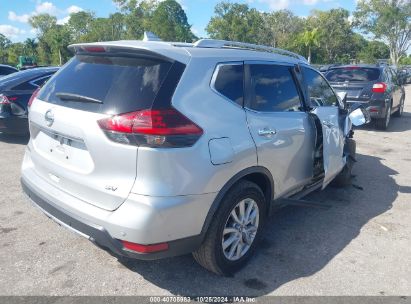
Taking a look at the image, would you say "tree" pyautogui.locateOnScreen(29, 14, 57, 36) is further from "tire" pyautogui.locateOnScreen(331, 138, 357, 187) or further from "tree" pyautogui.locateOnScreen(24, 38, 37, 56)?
"tire" pyautogui.locateOnScreen(331, 138, 357, 187)

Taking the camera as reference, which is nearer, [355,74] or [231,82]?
[231,82]

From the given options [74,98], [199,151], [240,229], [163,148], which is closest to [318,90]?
[240,229]

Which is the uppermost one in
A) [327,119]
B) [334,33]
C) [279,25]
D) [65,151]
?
[279,25]

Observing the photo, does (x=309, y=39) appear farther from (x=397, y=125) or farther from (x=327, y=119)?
(x=327, y=119)

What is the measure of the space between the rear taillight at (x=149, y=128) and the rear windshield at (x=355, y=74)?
8397 mm

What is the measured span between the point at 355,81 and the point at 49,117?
28.4 ft

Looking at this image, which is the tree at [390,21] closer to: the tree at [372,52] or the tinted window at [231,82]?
the tree at [372,52]

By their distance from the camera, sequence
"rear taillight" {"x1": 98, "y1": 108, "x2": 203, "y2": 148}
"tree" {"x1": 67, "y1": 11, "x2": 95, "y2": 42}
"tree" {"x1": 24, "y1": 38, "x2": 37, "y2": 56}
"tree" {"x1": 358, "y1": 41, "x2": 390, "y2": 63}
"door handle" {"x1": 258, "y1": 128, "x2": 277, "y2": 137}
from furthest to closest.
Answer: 1. "tree" {"x1": 67, "y1": 11, "x2": 95, "y2": 42}
2. "tree" {"x1": 24, "y1": 38, "x2": 37, "y2": 56}
3. "tree" {"x1": 358, "y1": 41, "x2": 390, "y2": 63}
4. "door handle" {"x1": 258, "y1": 128, "x2": 277, "y2": 137}
5. "rear taillight" {"x1": 98, "y1": 108, "x2": 203, "y2": 148}

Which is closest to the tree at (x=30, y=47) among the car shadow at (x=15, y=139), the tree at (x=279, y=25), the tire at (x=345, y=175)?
the tree at (x=279, y=25)

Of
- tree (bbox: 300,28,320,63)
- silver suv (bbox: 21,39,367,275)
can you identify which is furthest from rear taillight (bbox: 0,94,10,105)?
tree (bbox: 300,28,320,63)

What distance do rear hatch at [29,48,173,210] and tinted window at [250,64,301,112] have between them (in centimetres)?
96

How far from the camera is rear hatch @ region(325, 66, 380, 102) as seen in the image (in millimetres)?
9594

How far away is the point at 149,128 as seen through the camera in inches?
98.3

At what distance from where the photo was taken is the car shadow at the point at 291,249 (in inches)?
123
